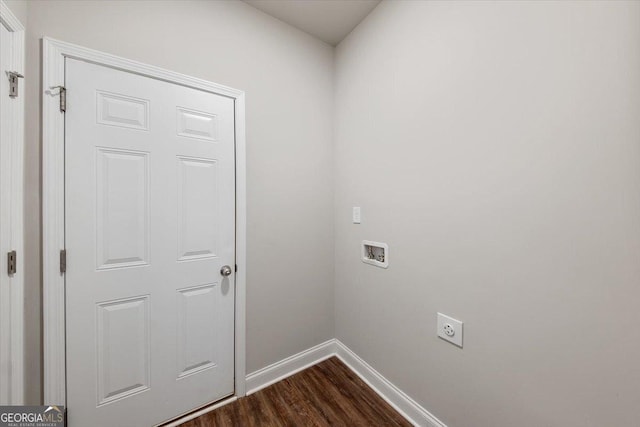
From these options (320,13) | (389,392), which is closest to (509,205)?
(389,392)

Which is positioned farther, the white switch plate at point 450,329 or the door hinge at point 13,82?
the white switch plate at point 450,329

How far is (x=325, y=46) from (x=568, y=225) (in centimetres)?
205

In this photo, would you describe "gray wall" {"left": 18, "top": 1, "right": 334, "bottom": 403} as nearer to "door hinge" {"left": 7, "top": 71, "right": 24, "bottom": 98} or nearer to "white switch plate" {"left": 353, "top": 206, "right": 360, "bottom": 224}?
"door hinge" {"left": 7, "top": 71, "right": 24, "bottom": 98}

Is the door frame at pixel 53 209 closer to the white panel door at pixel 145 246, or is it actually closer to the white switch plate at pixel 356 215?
the white panel door at pixel 145 246

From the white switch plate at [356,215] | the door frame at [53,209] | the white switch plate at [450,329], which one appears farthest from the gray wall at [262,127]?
the white switch plate at [450,329]

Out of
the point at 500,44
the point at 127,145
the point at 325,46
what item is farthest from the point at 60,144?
the point at 500,44

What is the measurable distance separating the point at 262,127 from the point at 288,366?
1796 millimetres

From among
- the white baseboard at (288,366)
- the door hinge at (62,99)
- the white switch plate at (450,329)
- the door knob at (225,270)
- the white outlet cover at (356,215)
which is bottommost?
the white baseboard at (288,366)

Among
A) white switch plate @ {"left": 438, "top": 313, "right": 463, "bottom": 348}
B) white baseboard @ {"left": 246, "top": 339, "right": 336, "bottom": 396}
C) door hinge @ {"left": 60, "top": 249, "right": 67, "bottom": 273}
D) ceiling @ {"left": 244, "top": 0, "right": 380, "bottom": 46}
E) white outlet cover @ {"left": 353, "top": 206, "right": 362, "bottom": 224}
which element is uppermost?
ceiling @ {"left": 244, "top": 0, "right": 380, "bottom": 46}

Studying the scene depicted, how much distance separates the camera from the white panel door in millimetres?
1178

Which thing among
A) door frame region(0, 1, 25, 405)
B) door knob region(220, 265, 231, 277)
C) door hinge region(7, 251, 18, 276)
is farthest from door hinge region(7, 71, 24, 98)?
door knob region(220, 265, 231, 277)

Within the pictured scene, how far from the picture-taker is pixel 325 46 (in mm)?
2027

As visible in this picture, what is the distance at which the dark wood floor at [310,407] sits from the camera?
55.8 inches

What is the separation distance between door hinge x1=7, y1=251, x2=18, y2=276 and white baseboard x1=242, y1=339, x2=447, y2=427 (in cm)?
135
